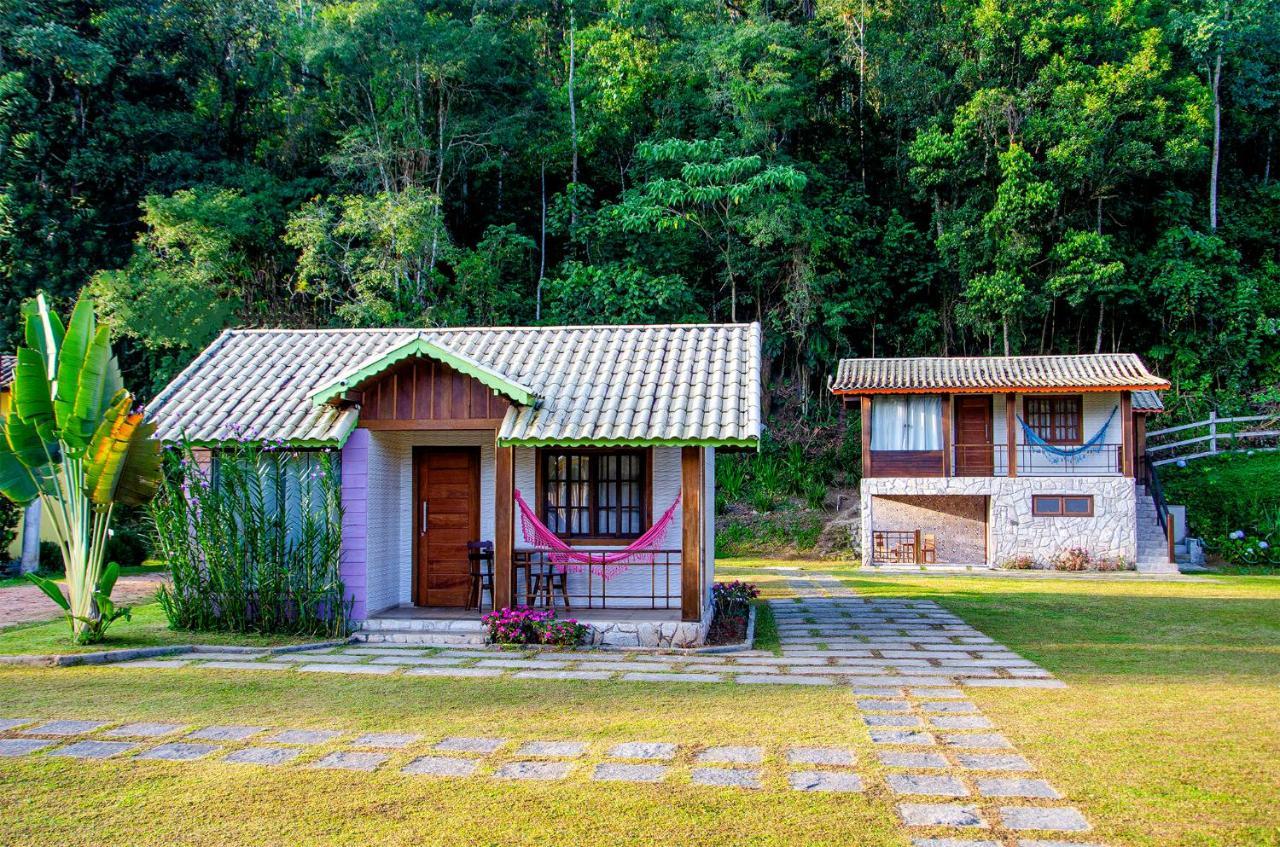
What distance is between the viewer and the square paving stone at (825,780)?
5516mm

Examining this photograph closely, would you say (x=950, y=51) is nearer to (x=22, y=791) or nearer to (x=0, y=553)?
(x=0, y=553)

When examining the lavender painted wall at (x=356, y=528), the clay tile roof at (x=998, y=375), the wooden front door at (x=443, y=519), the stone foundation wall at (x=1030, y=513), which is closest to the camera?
the lavender painted wall at (x=356, y=528)

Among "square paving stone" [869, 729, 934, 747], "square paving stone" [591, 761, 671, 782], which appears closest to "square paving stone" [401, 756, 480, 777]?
"square paving stone" [591, 761, 671, 782]

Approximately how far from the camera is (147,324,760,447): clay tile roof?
10.5m

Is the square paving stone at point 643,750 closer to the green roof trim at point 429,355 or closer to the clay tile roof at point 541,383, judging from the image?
the clay tile roof at point 541,383

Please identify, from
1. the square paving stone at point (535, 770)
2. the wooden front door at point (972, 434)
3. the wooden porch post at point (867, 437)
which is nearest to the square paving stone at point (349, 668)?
the square paving stone at point (535, 770)

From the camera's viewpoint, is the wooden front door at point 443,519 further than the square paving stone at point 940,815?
Yes

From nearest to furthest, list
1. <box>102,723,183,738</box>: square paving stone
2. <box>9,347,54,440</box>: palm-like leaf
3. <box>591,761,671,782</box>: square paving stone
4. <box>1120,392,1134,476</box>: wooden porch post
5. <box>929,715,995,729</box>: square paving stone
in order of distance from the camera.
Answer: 1. <box>591,761,671,782</box>: square paving stone
2. <box>102,723,183,738</box>: square paving stone
3. <box>929,715,995,729</box>: square paving stone
4. <box>9,347,54,440</box>: palm-like leaf
5. <box>1120,392,1134,476</box>: wooden porch post

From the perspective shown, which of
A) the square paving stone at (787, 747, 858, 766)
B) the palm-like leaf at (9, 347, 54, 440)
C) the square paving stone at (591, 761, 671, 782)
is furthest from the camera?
the palm-like leaf at (9, 347, 54, 440)

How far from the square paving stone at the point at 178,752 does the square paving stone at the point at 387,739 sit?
90 centimetres

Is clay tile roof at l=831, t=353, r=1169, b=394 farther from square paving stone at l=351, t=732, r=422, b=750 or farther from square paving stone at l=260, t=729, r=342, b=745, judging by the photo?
square paving stone at l=260, t=729, r=342, b=745

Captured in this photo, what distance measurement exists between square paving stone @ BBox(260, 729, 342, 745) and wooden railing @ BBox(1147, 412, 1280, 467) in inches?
934

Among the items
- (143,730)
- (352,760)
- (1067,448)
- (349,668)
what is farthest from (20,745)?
(1067,448)

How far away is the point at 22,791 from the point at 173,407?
7.02m
